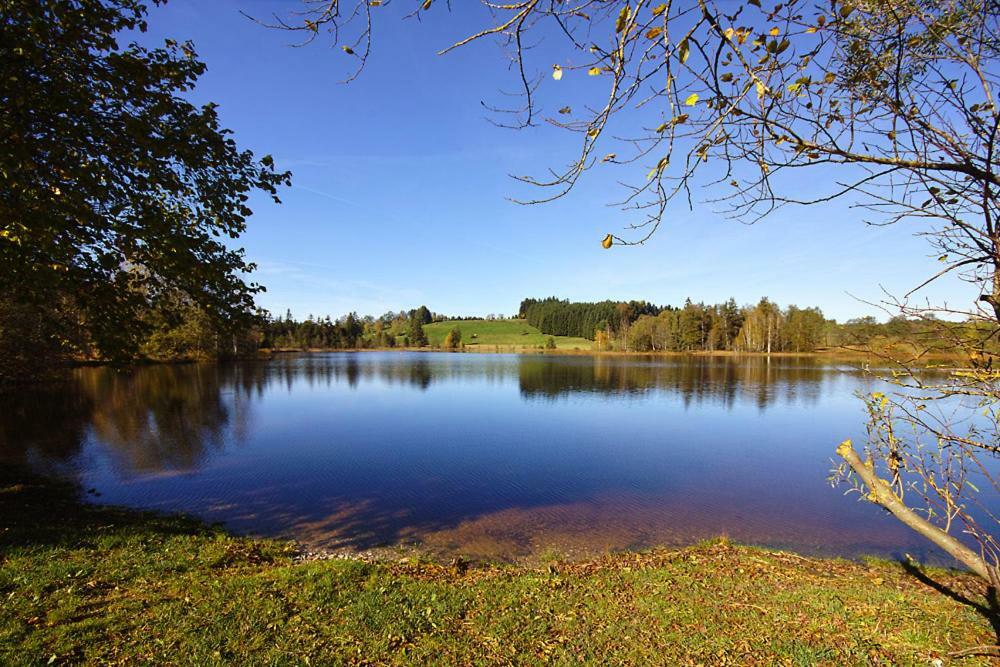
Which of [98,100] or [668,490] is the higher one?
[98,100]

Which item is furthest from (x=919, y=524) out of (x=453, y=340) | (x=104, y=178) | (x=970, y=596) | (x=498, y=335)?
(x=498, y=335)

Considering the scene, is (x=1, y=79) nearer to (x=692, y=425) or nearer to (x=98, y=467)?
(x=98, y=467)

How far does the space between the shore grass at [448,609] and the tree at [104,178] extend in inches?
149

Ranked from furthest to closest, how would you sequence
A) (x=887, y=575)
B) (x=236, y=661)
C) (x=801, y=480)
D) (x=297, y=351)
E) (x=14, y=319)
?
(x=297, y=351) < (x=14, y=319) < (x=801, y=480) < (x=887, y=575) < (x=236, y=661)

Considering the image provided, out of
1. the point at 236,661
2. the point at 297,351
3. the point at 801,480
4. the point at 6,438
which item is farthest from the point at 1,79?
the point at 297,351

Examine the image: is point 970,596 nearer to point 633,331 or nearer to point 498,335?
point 633,331

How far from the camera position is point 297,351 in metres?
112

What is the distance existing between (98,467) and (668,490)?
696 inches

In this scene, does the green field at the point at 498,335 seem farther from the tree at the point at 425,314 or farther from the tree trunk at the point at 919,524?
the tree trunk at the point at 919,524

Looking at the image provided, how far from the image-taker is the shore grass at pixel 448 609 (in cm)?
434

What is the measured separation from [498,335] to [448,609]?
142577 mm

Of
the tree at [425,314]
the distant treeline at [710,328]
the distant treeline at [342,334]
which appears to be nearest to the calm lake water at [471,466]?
the distant treeline at [710,328]

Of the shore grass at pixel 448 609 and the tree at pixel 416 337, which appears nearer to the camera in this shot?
the shore grass at pixel 448 609

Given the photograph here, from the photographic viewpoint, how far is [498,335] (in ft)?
486
